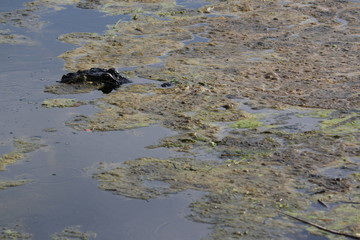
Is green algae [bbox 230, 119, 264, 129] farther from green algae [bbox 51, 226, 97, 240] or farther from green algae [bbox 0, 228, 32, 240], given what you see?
green algae [bbox 0, 228, 32, 240]

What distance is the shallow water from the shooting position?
415 centimetres

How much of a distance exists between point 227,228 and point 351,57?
4078 millimetres

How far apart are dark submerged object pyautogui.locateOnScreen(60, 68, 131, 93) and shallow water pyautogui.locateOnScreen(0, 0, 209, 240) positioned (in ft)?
0.56

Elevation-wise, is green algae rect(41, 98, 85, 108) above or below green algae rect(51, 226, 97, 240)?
below

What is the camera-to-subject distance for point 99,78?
265 inches

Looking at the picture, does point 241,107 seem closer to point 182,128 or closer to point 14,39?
point 182,128

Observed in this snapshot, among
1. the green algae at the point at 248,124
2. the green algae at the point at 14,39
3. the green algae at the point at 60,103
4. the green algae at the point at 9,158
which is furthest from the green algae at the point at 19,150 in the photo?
the green algae at the point at 14,39

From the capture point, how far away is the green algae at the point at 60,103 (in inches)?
243

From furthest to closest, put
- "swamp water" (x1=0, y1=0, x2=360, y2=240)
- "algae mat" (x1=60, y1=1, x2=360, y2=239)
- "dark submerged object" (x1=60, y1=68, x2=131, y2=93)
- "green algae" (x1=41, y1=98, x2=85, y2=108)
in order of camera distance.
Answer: "dark submerged object" (x1=60, y1=68, x2=131, y2=93) → "green algae" (x1=41, y1=98, x2=85, y2=108) → "algae mat" (x1=60, y1=1, x2=360, y2=239) → "swamp water" (x1=0, y1=0, x2=360, y2=240)

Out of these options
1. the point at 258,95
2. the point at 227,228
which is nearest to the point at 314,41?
the point at 258,95

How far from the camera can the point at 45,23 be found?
8.98m

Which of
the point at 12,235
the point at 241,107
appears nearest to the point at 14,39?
the point at 241,107

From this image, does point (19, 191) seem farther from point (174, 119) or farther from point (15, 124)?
point (174, 119)

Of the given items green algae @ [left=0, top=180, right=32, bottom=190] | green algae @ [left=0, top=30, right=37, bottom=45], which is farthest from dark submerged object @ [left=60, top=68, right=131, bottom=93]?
green algae @ [left=0, top=180, right=32, bottom=190]
